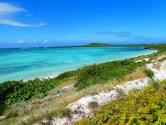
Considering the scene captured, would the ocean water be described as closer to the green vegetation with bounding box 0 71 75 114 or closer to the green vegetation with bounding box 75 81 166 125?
the green vegetation with bounding box 0 71 75 114

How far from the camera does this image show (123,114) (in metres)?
9.48

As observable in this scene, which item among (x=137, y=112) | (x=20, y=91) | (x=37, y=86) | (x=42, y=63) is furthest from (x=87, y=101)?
(x=42, y=63)

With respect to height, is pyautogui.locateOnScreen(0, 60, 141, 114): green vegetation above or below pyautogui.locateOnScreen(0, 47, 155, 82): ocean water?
above

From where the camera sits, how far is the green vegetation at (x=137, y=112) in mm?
8297

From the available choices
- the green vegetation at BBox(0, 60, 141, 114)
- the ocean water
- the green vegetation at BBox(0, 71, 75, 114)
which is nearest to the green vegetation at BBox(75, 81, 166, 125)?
the green vegetation at BBox(0, 60, 141, 114)

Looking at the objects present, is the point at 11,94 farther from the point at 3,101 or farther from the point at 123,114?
the point at 123,114

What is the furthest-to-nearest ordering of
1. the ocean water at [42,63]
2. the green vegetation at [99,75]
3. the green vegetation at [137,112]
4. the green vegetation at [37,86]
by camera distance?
the ocean water at [42,63] → the green vegetation at [99,75] → the green vegetation at [37,86] → the green vegetation at [137,112]

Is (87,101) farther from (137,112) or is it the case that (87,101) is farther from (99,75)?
(99,75)

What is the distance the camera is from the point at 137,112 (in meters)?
9.03

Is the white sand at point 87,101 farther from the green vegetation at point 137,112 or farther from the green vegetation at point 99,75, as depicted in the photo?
the green vegetation at point 99,75

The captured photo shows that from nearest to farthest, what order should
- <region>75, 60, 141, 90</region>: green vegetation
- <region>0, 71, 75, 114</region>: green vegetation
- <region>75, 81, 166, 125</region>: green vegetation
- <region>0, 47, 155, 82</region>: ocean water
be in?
<region>75, 81, 166, 125</region>: green vegetation → <region>0, 71, 75, 114</region>: green vegetation → <region>75, 60, 141, 90</region>: green vegetation → <region>0, 47, 155, 82</region>: ocean water

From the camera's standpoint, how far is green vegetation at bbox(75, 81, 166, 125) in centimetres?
830

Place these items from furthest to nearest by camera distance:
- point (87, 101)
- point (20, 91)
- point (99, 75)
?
point (99, 75) → point (20, 91) → point (87, 101)

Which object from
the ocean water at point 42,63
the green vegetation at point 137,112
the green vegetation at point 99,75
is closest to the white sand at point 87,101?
the green vegetation at point 137,112
